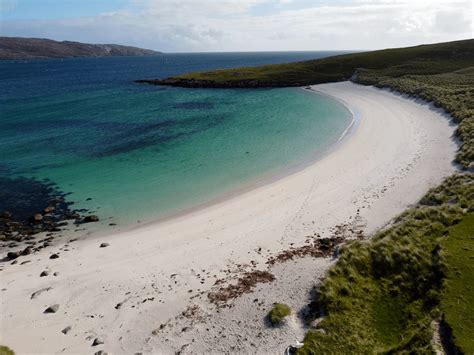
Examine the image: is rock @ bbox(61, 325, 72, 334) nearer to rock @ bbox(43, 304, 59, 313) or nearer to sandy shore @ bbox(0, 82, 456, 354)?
sandy shore @ bbox(0, 82, 456, 354)

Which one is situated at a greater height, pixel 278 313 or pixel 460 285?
pixel 460 285

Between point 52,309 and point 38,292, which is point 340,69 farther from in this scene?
point 52,309

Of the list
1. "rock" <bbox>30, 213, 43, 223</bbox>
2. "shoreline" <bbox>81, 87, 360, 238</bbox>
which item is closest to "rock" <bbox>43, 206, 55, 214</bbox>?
"rock" <bbox>30, 213, 43, 223</bbox>

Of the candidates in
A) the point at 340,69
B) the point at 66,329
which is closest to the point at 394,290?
the point at 66,329

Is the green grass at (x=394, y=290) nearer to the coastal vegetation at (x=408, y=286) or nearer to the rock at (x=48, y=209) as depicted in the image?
the coastal vegetation at (x=408, y=286)

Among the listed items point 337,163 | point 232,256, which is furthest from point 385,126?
point 232,256
